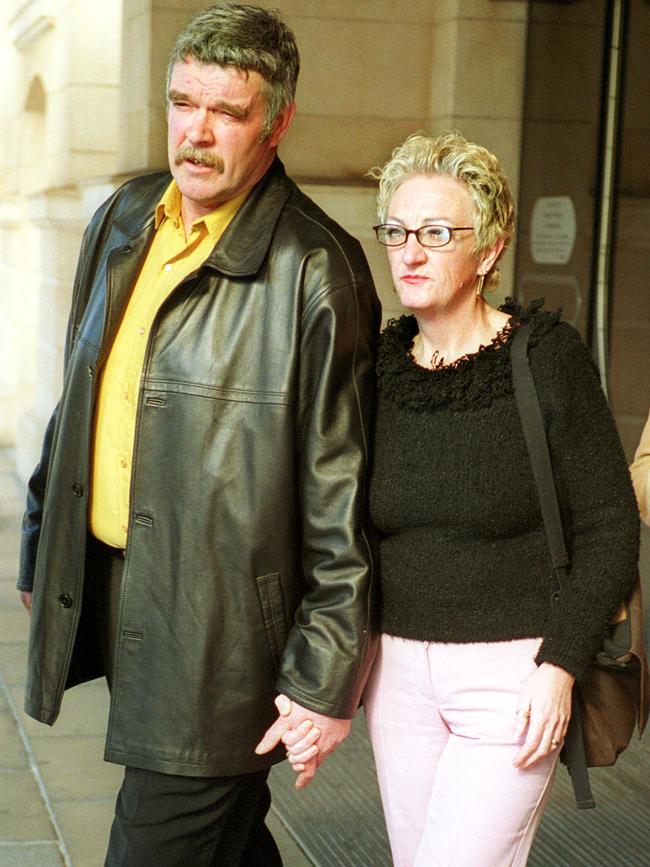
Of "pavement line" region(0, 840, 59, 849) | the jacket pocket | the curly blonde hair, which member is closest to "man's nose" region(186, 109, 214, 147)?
the curly blonde hair

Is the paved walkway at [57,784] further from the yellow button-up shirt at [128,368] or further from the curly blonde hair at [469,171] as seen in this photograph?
the curly blonde hair at [469,171]

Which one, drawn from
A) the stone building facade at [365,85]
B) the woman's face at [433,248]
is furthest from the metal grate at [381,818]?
the stone building facade at [365,85]

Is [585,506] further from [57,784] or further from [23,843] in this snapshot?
[57,784]

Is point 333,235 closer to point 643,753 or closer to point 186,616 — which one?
point 186,616

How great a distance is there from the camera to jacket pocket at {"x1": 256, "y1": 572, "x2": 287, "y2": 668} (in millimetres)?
2898

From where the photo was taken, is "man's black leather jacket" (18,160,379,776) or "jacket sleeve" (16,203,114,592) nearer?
"man's black leather jacket" (18,160,379,776)

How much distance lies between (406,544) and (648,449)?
2.36 feet

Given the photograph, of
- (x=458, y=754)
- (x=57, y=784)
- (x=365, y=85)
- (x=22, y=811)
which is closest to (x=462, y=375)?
(x=458, y=754)

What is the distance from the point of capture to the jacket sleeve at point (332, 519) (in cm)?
284

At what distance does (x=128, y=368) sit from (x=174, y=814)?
0.88 m

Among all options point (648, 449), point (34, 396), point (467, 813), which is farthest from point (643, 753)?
point (34, 396)

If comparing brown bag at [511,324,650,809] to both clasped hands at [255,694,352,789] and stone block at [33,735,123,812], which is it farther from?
stone block at [33,735,123,812]

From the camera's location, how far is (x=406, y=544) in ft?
9.46

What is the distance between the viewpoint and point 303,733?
2852 mm
